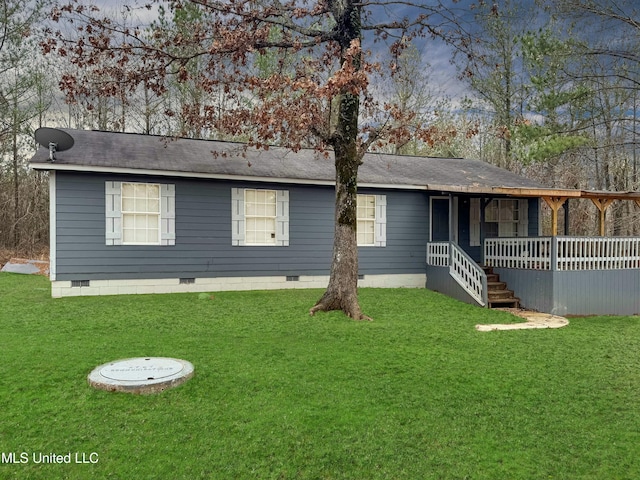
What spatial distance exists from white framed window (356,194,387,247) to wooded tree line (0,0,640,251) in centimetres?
149

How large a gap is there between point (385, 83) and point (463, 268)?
41.1 ft

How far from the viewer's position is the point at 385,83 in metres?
20.6

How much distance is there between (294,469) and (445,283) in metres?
8.86

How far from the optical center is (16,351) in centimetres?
541

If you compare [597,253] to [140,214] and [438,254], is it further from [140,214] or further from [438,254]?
[140,214]

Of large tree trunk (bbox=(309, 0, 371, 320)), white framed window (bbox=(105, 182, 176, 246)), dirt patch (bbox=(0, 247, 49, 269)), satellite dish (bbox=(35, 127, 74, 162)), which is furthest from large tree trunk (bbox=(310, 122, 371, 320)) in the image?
dirt patch (bbox=(0, 247, 49, 269))

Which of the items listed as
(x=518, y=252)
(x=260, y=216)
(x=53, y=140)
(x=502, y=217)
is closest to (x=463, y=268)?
(x=518, y=252)

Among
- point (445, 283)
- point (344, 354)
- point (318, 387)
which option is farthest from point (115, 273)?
point (445, 283)

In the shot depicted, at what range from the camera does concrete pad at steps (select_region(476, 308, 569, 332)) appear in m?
7.88

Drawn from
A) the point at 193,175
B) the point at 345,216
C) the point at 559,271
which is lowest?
the point at 559,271

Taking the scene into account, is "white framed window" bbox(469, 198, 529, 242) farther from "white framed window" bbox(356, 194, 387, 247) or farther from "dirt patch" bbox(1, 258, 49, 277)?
"dirt patch" bbox(1, 258, 49, 277)

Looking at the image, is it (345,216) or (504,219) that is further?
(504,219)

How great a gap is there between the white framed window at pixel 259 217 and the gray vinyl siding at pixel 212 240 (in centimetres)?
14

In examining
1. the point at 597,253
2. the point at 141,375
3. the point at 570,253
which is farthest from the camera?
the point at 597,253
